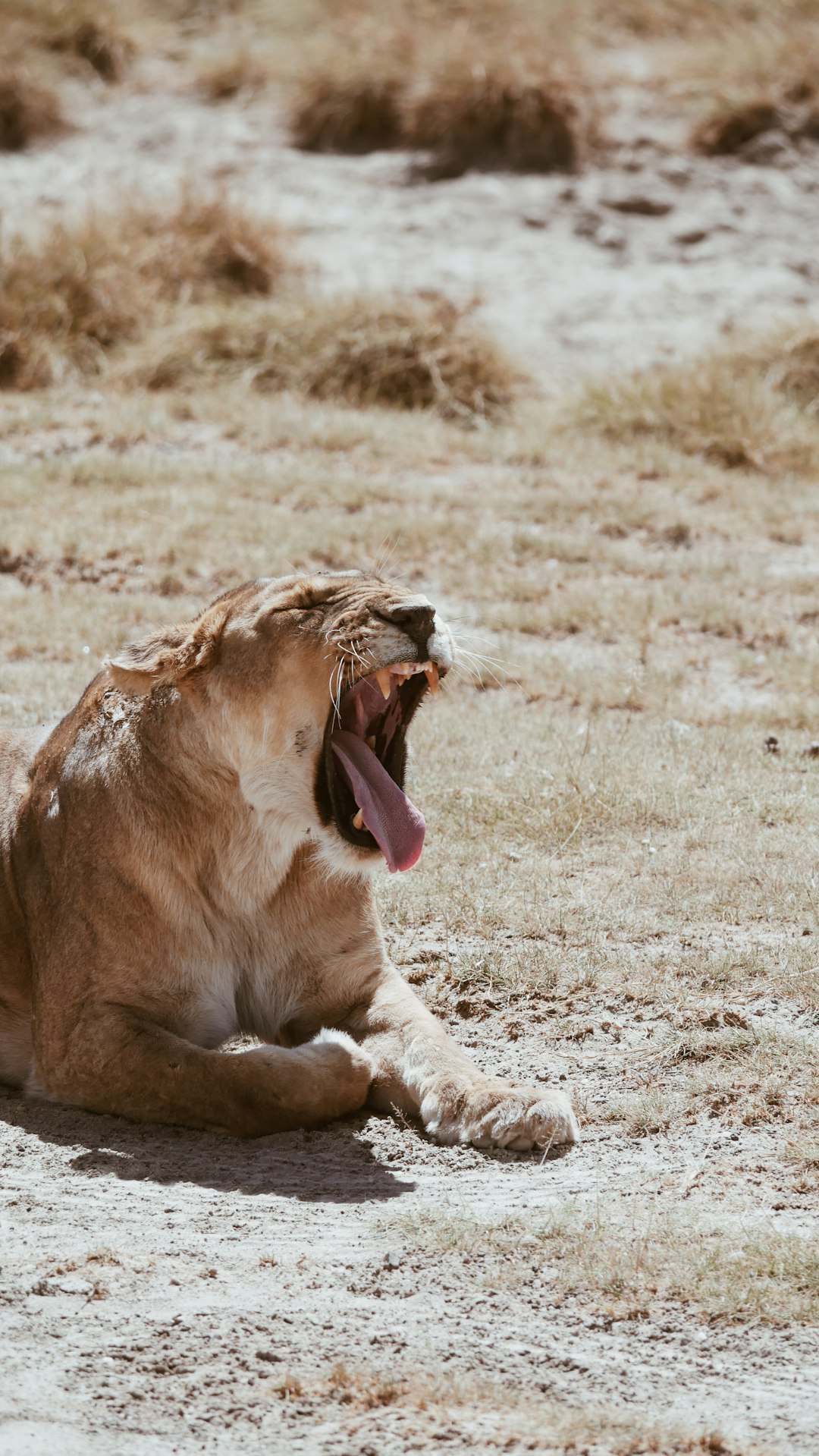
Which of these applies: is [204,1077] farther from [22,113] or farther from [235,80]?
[235,80]

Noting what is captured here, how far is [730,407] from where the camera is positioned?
1221cm

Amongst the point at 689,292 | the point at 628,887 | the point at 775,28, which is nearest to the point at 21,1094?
the point at 628,887

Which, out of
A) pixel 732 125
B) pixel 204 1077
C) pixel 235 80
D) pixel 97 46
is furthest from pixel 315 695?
pixel 97 46

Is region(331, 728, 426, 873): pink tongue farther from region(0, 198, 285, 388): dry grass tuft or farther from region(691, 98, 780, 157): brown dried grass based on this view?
region(691, 98, 780, 157): brown dried grass

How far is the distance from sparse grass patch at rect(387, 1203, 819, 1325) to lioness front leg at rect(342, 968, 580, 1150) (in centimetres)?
33

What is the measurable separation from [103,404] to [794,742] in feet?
20.6

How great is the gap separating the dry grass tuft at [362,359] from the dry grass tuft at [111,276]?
0.62 meters

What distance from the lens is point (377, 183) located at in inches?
628

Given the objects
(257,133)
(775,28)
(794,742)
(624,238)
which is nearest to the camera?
(794,742)

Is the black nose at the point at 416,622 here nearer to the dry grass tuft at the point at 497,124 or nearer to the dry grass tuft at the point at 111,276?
the dry grass tuft at the point at 111,276

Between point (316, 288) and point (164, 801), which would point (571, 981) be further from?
point (316, 288)

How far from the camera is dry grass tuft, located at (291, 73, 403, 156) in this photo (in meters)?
16.3

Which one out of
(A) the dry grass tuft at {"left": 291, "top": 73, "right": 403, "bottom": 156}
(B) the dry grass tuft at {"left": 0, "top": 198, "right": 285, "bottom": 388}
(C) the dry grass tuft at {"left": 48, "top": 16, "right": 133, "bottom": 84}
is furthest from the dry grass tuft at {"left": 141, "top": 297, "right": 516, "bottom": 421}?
(C) the dry grass tuft at {"left": 48, "top": 16, "right": 133, "bottom": 84}

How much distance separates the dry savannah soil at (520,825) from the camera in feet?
10.5
